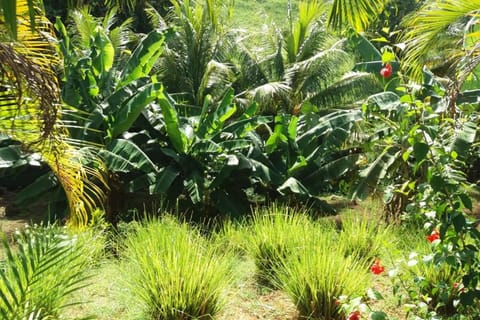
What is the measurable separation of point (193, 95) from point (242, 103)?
1082 millimetres

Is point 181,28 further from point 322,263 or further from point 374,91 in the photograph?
point 322,263

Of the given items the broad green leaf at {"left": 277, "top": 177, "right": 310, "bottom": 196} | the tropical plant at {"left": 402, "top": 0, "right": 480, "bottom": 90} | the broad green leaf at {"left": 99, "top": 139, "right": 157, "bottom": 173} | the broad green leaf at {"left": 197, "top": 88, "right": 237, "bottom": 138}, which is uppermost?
the tropical plant at {"left": 402, "top": 0, "right": 480, "bottom": 90}

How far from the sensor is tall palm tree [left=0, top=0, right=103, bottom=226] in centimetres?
480

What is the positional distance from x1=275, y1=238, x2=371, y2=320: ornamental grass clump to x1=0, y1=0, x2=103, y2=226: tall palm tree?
8.19 ft

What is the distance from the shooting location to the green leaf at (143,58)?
33.1ft

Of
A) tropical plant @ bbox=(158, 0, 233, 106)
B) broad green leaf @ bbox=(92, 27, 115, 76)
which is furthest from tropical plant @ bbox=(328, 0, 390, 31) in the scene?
tropical plant @ bbox=(158, 0, 233, 106)

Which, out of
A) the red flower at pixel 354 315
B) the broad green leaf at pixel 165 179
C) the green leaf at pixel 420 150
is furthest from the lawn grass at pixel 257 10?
the red flower at pixel 354 315

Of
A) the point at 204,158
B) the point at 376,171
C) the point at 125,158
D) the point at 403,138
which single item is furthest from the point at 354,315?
the point at 204,158

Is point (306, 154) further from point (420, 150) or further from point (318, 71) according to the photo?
point (420, 150)

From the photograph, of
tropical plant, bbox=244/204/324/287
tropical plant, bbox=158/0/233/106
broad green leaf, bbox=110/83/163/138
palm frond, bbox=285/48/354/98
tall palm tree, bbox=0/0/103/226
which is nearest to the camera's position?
tall palm tree, bbox=0/0/103/226

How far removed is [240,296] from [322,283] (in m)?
1.17

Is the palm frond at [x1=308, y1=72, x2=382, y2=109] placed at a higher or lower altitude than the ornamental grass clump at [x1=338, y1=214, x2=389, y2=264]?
higher

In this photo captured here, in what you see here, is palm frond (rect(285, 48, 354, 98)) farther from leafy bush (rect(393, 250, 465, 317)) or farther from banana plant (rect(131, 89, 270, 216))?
leafy bush (rect(393, 250, 465, 317))

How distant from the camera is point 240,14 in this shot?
76.4ft
